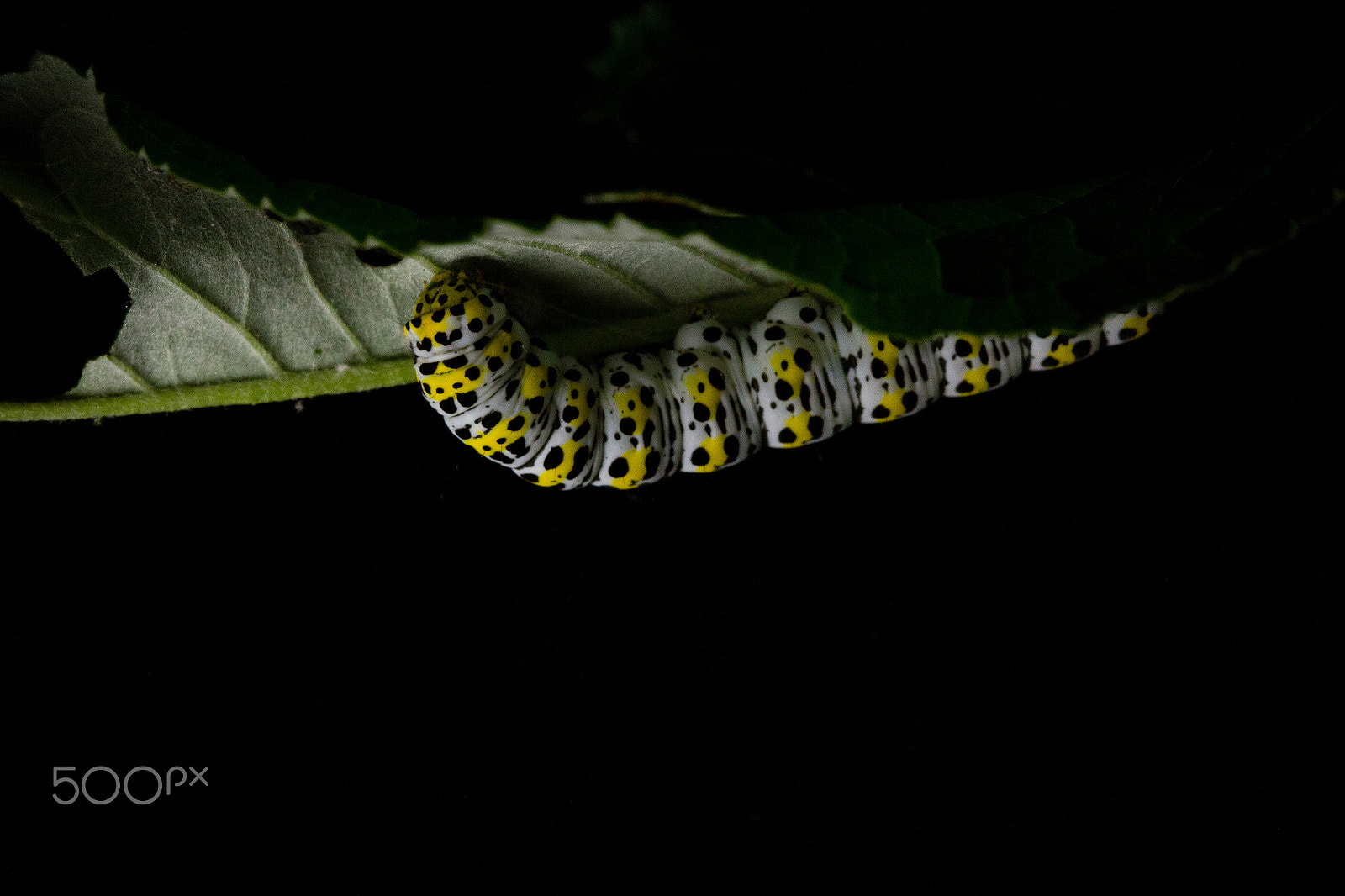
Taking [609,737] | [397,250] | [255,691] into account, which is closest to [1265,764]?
[609,737]

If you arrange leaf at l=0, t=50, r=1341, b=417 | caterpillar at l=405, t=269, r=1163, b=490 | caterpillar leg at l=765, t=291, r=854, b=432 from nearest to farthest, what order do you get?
leaf at l=0, t=50, r=1341, b=417, caterpillar at l=405, t=269, r=1163, b=490, caterpillar leg at l=765, t=291, r=854, b=432

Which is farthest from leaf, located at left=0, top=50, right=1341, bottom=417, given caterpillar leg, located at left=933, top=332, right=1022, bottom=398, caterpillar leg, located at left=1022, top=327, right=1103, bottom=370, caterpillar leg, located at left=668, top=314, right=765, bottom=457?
caterpillar leg, located at left=1022, top=327, right=1103, bottom=370

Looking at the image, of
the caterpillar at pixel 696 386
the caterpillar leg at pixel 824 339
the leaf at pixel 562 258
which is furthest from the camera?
the caterpillar leg at pixel 824 339

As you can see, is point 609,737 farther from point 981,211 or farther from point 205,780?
point 981,211

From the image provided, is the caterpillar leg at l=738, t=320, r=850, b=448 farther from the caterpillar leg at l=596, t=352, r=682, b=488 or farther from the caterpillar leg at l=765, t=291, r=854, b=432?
the caterpillar leg at l=596, t=352, r=682, b=488

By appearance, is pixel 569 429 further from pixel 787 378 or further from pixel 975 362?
pixel 975 362

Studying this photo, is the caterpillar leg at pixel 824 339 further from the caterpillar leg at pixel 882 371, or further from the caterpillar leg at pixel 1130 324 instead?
the caterpillar leg at pixel 1130 324

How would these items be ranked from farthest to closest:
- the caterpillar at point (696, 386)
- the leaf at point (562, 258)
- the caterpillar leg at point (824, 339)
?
the caterpillar leg at point (824, 339), the caterpillar at point (696, 386), the leaf at point (562, 258)

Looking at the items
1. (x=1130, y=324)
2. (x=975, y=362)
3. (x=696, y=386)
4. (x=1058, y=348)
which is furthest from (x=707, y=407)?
(x=1130, y=324)

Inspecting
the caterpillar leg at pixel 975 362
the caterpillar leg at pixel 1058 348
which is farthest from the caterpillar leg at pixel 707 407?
the caterpillar leg at pixel 1058 348
